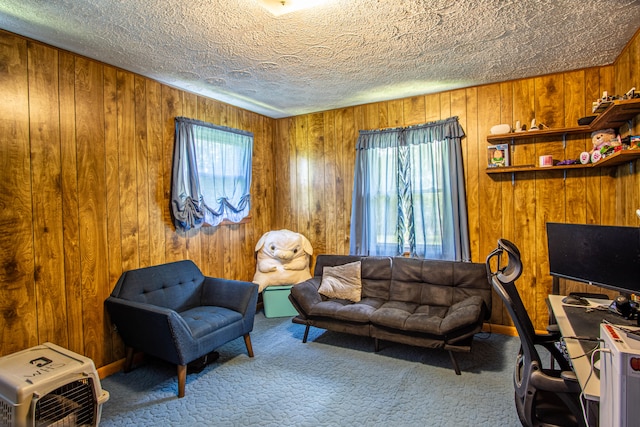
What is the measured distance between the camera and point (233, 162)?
13.0ft

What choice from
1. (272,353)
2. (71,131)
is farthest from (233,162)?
(272,353)

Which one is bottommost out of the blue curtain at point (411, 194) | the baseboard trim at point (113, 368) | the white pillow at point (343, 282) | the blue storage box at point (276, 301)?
the baseboard trim at point (113, 368)

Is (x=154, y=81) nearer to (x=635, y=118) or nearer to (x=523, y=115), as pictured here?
(x=523, y=115)

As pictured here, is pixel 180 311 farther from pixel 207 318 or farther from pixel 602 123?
pixel 602 123

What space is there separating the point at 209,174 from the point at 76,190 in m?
1.25

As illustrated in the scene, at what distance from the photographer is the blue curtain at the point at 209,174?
332 centimetres

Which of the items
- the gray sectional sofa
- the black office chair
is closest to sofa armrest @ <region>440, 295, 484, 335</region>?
the gray sectional sofa

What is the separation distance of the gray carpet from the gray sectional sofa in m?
0.23

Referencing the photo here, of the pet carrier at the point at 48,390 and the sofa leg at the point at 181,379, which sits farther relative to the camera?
the sofa leg at the point at 181,379

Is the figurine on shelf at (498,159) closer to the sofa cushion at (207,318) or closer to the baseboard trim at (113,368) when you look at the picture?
the sofa cushion at (207,318)

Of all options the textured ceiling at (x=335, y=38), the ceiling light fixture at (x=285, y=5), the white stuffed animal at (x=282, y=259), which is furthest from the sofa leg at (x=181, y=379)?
the ceiling light fixture at (x=285, y=5)

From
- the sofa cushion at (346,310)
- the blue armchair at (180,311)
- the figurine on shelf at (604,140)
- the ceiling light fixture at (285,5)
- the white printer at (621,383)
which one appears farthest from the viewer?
the sofa cushion at (346,310)

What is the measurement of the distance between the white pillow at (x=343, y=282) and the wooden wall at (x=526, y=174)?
603mm

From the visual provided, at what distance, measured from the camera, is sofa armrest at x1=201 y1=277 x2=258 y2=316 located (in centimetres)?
304
